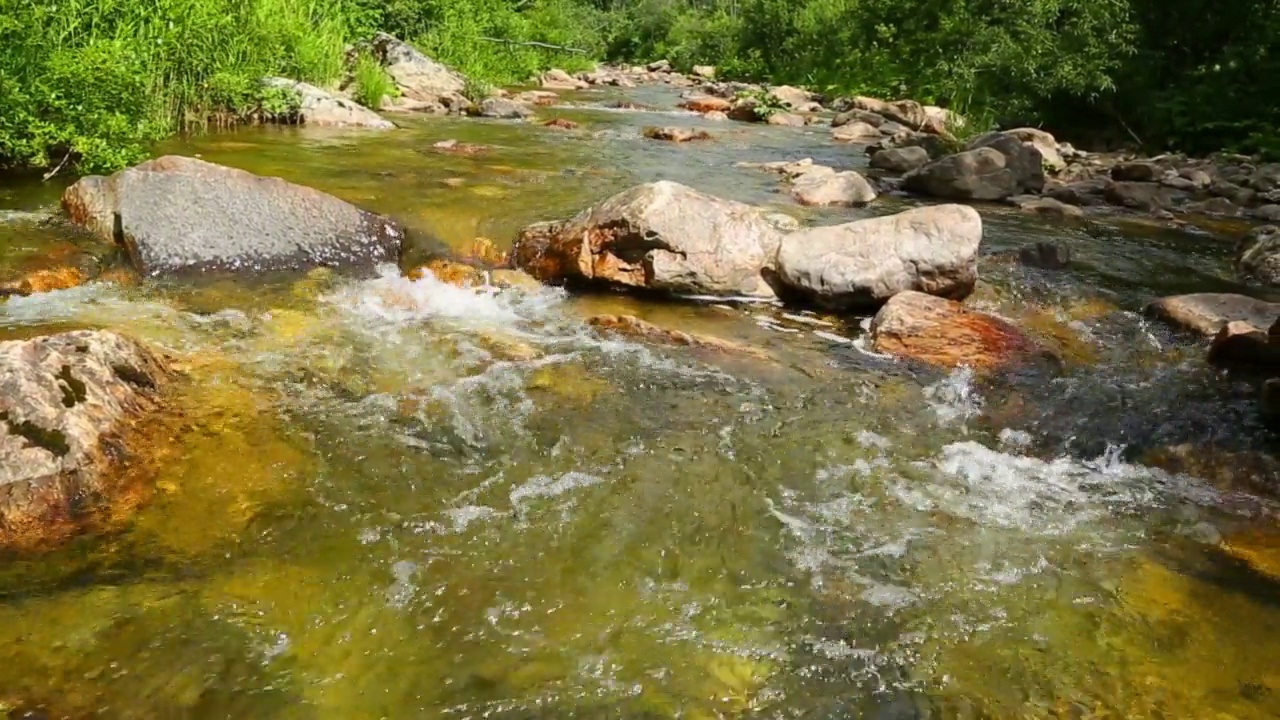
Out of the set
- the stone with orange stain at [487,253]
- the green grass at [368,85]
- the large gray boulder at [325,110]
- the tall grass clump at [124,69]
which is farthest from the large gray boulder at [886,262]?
the green grass at [368,85]

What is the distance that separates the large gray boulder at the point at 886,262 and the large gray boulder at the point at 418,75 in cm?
1150

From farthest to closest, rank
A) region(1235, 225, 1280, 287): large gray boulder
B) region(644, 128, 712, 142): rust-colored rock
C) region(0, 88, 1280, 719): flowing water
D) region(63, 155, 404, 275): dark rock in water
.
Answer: region(644, 128, 712, 142): rust-colored rock → region(1235, 225, 1280, 287): large gray boulder → region(63, 155, 404, 275): dark rock in water → region(0, 88, 1280, 719): flowing water

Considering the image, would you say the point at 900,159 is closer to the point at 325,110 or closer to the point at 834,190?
the point at 834,190

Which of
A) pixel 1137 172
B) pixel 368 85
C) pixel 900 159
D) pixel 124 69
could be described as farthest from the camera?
pixel 368 85

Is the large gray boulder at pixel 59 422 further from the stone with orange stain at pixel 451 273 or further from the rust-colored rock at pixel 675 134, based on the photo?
the rust-colored rock at pixel 675 134

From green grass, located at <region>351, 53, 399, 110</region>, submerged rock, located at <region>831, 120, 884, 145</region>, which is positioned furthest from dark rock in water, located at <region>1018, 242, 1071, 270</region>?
green grass, located at <region>351, 53, 399, 110</region>

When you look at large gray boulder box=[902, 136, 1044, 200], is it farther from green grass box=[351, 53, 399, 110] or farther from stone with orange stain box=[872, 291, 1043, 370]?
green grass box=[351, 53, 399, 110]

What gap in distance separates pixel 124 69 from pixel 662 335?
15.9ft

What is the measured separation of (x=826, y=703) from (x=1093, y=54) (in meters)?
16.4

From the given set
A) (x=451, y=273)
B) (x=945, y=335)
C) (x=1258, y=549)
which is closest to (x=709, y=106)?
(x=451, y=273)

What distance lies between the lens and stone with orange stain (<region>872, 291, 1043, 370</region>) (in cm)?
565

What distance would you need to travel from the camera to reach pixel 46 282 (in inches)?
224

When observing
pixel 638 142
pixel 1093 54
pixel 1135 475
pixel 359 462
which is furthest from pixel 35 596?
→ pixel 1093 54

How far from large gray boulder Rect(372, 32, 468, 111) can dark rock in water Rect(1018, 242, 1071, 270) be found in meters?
11.4
